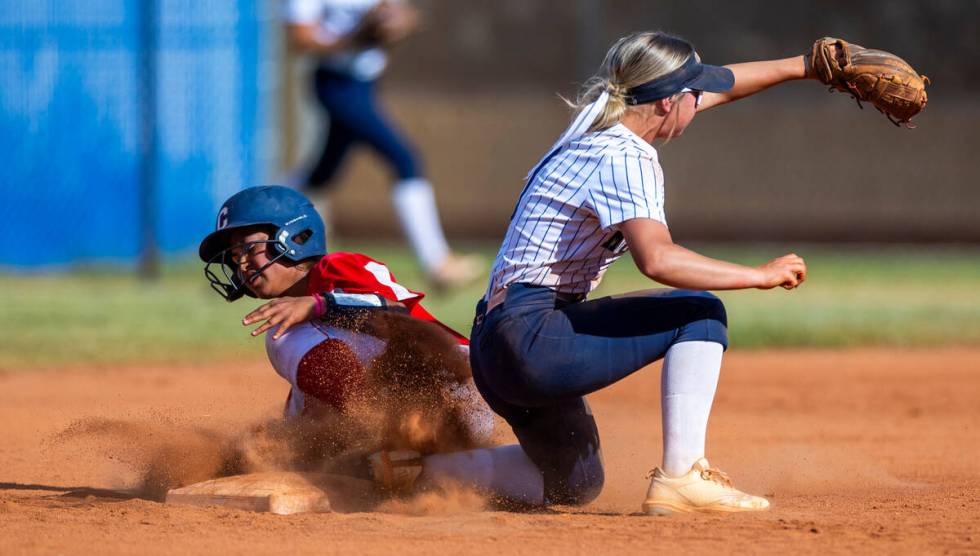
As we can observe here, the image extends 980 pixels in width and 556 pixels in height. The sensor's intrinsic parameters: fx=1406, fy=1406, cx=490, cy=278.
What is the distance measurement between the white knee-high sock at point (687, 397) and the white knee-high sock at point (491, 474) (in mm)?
527

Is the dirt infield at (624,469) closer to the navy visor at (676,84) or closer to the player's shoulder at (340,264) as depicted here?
the player's shoulder at (340,264)

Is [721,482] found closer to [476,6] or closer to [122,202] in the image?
[122,202]

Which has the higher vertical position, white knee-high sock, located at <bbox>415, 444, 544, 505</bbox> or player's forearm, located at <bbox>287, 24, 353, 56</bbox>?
player's forearm, located at <bbox>287, 24, 353, 56</bbox>

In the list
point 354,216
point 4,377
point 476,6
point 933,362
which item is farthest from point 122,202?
point 933,362

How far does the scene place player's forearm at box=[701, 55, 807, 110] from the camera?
4.34m

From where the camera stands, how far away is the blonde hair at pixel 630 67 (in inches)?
149

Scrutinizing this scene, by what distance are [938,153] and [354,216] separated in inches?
225

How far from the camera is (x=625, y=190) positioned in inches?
141

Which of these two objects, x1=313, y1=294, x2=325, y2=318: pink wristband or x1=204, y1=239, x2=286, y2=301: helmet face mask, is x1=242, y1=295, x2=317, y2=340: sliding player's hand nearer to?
x1=313, y1=294, x2=325, y2=318: pink wristband

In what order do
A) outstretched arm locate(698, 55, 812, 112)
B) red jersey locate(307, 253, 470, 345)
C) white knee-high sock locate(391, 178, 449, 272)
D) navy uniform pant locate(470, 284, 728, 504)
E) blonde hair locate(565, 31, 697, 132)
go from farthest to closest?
white knee-high sock locate(391, 178, 449, 272) → outstretched arm locate(698, 55, 812, 112) → red jersey locate(307, 253, 470, 345) → blonde hair locate(565, 31, 697, 132) → navy uniform pant locate(470, 284, 728, 504)

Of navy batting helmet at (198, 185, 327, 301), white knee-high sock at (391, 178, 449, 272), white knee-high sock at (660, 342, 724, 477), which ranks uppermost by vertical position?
white knee-high sock at (391, 178, 449, 272)

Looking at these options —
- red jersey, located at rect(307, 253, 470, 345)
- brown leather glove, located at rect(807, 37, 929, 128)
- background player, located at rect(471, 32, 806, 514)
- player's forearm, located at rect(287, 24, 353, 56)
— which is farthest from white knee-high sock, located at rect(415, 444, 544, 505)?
player's forearm, located at rect(287, 24, 353, 56)

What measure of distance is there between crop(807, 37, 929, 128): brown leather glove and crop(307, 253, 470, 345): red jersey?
145 cm

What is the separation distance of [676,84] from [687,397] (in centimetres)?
85
